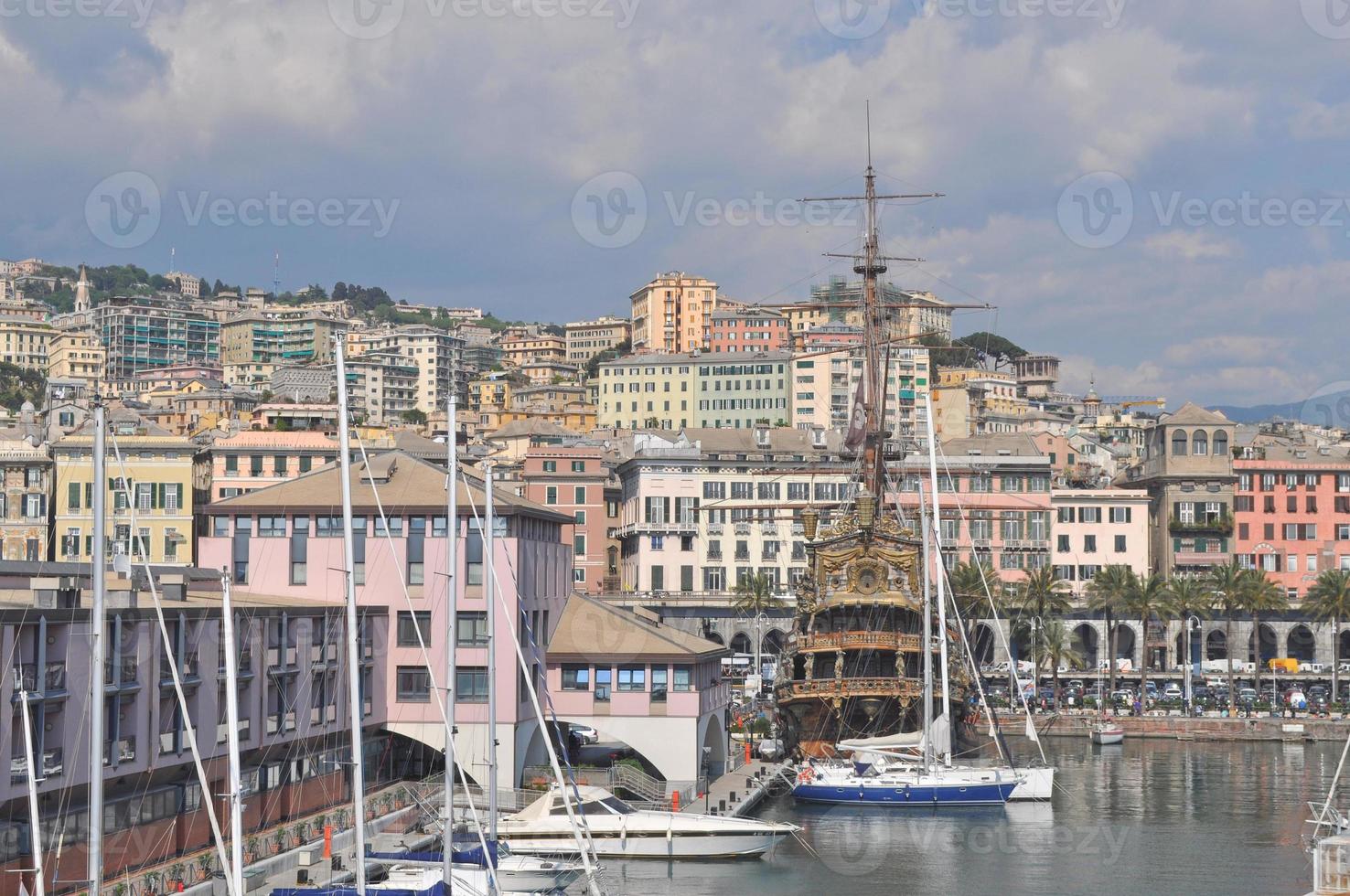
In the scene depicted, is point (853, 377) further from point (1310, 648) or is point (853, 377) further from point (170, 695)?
point (170, 695)

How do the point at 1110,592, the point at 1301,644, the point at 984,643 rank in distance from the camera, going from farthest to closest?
the point at 1301,644 → the point at 984,643 → the point at 1110,592

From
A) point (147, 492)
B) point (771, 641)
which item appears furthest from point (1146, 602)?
point (147, 492)

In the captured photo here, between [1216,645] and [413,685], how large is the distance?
299 feet

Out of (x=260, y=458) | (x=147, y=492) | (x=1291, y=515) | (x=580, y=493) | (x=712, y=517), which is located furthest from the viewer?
(x=580, y=493)

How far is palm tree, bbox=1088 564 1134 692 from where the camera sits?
A: 12256cm

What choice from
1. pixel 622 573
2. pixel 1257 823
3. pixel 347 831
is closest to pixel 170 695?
pixel 347 831

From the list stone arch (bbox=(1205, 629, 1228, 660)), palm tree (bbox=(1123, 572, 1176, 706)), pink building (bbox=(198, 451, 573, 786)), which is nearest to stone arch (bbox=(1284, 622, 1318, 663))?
stone arch (bbox=(1205, 629, 1228, 660))

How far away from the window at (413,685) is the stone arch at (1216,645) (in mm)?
89426

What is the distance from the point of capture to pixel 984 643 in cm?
13538

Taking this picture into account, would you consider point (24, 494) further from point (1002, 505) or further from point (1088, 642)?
point (1088, 642)

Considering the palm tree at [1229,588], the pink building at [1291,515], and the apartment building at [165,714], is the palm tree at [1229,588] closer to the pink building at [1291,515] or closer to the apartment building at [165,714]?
the pink building at [1291,515]

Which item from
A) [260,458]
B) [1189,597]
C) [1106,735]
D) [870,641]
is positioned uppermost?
[260,458]

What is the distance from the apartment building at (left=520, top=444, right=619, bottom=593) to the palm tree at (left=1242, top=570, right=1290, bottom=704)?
4976 centimetres

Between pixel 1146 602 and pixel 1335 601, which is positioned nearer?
pixel 1146 602
